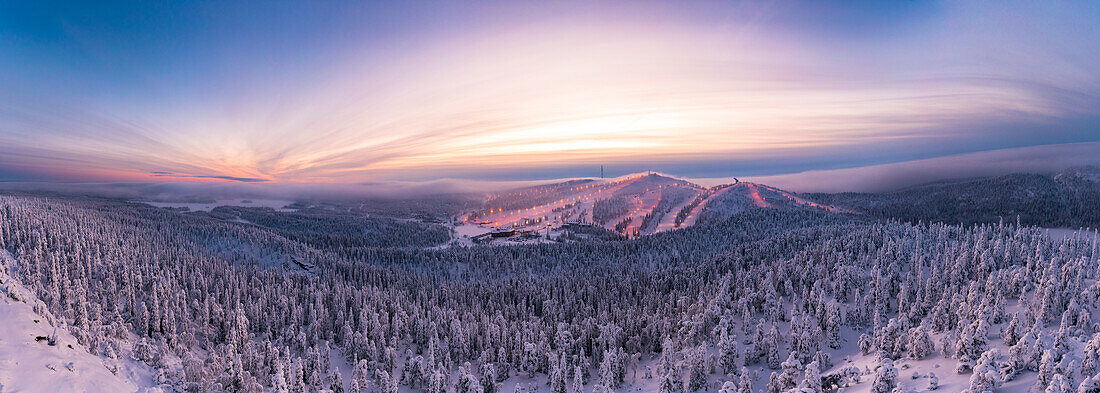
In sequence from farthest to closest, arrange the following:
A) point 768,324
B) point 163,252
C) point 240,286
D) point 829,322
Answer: point 163,252 < point 240,286 < point 768,324 < point 829,322

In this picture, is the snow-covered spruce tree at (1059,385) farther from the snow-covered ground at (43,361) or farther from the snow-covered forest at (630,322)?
the snow-covered ground at (43,361)

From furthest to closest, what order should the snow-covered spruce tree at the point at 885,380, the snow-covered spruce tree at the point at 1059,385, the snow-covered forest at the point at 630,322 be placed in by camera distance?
the snow-covered forest at the point at 630,322 → the snow-covered spruce tree at the point at 885,380 → the snow-covered spruce tree at the point at 1059,385

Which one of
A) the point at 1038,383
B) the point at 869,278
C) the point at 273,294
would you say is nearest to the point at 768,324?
the point at 869,278

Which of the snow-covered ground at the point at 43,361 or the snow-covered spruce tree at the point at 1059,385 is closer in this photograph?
the snow-covered spruce tree at the point at 1059,385

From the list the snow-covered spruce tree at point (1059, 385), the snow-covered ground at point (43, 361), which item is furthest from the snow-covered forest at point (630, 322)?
the snow-covered ground at point (43, 361)

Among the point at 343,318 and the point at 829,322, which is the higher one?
the point at 829,322

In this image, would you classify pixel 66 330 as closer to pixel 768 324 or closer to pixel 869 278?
pixel 768 324

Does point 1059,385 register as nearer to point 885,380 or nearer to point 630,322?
point 885,380

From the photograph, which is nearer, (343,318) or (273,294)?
(343,318)

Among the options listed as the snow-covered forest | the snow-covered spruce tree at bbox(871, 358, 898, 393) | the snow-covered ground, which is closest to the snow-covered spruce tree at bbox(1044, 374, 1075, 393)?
the snow-covered forest
